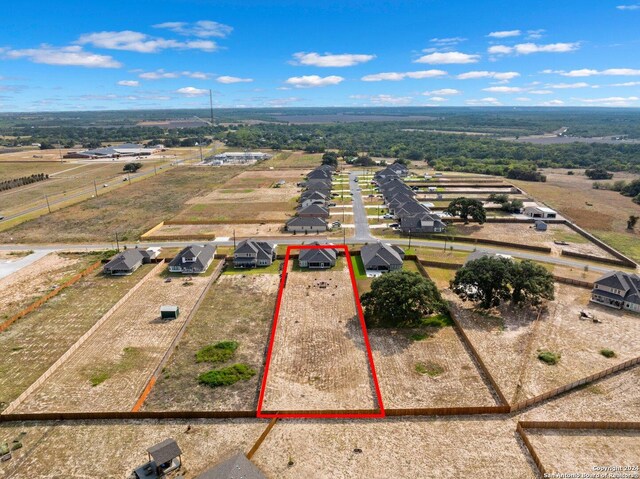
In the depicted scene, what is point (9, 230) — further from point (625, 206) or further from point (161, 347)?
point (625, 206)

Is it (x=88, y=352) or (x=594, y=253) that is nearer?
(x=88, y=352)

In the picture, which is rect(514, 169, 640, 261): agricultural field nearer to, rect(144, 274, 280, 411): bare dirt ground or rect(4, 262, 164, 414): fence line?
rect(144, 274, 280, 411): bare dirt ground

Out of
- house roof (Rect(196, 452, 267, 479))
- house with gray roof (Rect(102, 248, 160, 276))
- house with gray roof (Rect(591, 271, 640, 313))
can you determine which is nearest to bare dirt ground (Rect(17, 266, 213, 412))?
house with gray roof (Rect(102, 248, 160, 276))

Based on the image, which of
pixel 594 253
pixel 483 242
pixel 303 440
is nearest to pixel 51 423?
pixel 303 440

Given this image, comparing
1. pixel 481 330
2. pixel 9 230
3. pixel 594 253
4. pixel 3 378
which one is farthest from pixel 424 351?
pixel 9 230

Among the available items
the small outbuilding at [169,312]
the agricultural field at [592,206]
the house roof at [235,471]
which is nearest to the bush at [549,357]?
the house roof at [235,471]

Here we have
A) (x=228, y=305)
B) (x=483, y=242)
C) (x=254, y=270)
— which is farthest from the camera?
(x=483, y=242)

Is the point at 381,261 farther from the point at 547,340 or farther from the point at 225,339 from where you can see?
the point at 225,339

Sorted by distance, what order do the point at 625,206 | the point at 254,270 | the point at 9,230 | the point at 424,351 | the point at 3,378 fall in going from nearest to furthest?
the point at 3,378
the point at 424,351
the point at 254,270
the point at 9,230
the point at 625,206

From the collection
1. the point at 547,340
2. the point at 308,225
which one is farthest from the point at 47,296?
the point at 547,340
